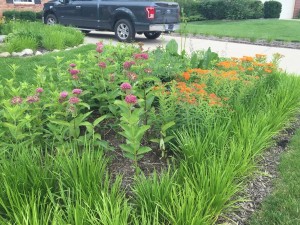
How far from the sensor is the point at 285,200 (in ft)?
9.07

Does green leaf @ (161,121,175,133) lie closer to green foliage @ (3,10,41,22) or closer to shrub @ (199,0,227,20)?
green foliage @ (3,10,41,22)

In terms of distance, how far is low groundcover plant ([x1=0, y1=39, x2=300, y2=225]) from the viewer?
2189 mm

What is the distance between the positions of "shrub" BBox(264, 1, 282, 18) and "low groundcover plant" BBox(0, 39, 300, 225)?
2219 centimetres

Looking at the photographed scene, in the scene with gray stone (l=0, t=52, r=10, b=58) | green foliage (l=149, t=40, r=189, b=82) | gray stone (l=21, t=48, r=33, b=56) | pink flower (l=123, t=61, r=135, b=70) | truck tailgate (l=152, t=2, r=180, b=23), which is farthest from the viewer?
truck tailgate (l=152, t=2, r=180, b=23)

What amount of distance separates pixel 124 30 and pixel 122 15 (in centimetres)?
50

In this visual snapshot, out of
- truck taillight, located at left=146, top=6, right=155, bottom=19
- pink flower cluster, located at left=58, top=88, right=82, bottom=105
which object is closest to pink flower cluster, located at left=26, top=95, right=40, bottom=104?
pink flower cluster, located at left=58, top=88, right=82, bottom=105

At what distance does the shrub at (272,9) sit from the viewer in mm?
24500

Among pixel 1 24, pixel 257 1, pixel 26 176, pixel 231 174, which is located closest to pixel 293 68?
pixel 231 174

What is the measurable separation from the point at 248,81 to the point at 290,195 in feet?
4.90

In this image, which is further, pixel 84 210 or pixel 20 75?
pixel 20 75

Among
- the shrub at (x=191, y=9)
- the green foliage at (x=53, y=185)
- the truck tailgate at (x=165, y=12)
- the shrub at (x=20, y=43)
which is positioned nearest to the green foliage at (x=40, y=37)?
the shrub at (x=20, y=43)

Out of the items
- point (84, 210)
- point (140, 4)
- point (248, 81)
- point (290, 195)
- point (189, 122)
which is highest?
point (140, 4)

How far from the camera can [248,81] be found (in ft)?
12.9

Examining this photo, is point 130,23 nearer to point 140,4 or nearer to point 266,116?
point 140,4
